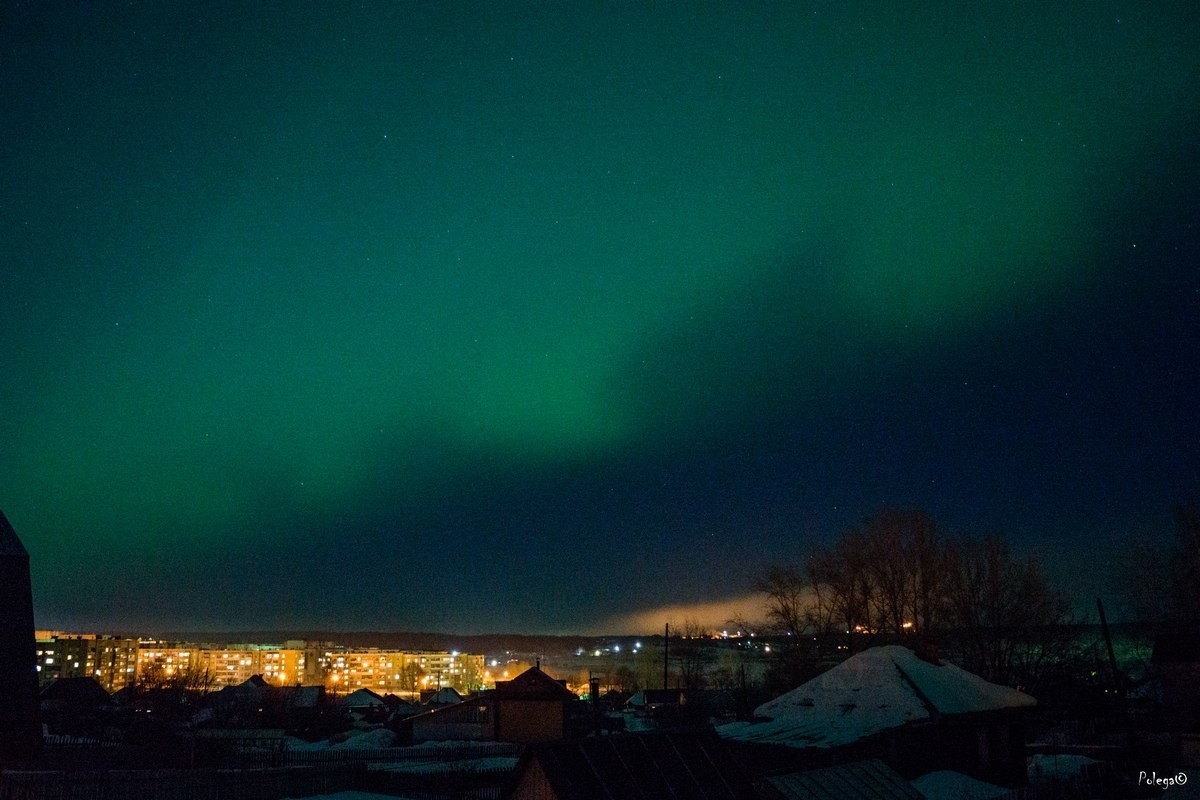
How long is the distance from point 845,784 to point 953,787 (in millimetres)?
11030

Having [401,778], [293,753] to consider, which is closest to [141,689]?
[293,753]

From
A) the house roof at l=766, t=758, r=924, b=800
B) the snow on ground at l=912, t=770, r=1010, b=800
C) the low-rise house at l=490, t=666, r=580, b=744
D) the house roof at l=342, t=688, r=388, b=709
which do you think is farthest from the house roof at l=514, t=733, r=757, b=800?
the house roof at l=342, t=688, r=388, b=709

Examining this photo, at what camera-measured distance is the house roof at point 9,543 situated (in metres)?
28.4

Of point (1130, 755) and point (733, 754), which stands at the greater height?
point (733, 754)

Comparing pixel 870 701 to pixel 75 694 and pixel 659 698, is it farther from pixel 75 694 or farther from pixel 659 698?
pixel 75 694

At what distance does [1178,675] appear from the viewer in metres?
55.9

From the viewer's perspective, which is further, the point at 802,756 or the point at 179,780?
the point at 802,756

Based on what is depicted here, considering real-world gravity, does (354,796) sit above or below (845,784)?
below

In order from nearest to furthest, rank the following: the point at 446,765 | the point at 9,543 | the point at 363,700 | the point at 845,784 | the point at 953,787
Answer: the point at 845,784, the point at 9,543, the point at 953,787, the point at 446,765, the point at 363,700

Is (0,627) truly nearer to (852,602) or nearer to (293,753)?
(293,753)

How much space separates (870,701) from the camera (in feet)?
110

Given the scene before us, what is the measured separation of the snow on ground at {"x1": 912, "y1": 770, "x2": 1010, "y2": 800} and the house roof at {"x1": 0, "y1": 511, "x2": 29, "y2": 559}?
31651mm

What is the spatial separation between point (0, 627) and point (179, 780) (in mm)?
7569

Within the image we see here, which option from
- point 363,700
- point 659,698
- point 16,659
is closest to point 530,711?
point 16,659
